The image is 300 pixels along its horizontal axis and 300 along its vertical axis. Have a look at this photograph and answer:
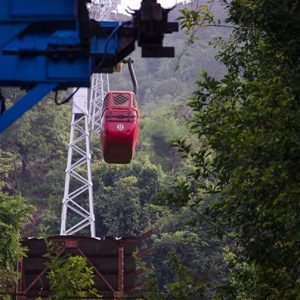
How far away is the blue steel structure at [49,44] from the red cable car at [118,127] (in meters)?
6.16

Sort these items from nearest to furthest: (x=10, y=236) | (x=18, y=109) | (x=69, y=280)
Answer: (x=18, y=109)
(x=69, y=280)
(x=10, y=236)

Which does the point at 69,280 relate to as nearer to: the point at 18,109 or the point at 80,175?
the point at 18,109

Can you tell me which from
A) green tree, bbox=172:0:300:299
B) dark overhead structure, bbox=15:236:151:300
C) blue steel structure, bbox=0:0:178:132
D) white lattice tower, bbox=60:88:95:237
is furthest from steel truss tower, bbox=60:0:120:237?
blue steel structure, bbox=0:0:178:132

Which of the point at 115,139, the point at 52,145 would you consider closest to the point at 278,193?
the point at 115,139

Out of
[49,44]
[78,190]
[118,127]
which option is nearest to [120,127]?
[118,127]

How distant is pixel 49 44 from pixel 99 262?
18492 millimetres

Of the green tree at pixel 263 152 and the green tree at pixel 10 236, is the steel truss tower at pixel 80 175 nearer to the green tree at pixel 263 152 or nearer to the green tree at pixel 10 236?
the green tree at pixel 10 236

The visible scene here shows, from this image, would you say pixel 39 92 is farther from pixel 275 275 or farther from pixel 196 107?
pixel 196 107

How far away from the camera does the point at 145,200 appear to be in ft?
131

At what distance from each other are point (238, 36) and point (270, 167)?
2.97 m

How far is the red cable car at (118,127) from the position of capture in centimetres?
1306

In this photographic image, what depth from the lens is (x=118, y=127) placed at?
15016mm

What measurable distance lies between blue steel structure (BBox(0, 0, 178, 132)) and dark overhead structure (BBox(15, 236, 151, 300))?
16961 millimetres

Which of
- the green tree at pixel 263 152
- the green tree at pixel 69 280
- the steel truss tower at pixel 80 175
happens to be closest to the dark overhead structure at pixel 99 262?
the steel truss tower at pixel 80 175
